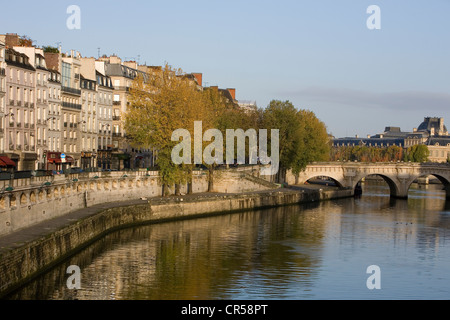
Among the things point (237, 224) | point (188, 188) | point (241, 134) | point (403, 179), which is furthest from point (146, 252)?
point (403, 179)

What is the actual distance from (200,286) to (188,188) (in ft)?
128

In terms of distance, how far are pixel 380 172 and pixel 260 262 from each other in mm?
75594

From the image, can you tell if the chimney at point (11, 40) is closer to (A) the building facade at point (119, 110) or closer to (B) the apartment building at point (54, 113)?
(B) the apartment building at point (54, 113)

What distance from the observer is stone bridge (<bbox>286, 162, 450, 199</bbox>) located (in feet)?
397

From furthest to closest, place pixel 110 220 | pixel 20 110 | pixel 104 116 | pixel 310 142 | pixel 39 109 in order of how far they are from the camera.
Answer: pixel 310 142 < pixel 104 116 < pixel 39 109 < pixel 20 110 < pixel 110 220

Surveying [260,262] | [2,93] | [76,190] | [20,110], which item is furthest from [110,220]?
[20,110]

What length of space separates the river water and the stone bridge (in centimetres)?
4333

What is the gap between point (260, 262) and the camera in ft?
164

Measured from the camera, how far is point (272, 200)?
8925 cm

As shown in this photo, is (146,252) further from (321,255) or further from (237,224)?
(237,224)

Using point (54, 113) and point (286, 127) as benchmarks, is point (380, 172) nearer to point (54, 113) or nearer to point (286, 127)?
point (286, 127)

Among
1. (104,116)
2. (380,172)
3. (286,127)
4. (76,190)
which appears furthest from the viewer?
(380,172)

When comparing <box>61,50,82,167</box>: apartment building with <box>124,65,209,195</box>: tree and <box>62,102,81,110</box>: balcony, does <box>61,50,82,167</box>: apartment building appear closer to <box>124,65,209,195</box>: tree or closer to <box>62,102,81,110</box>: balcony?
<box>62,102,81,110</box>: balcony

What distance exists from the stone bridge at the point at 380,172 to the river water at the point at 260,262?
43328 mm
